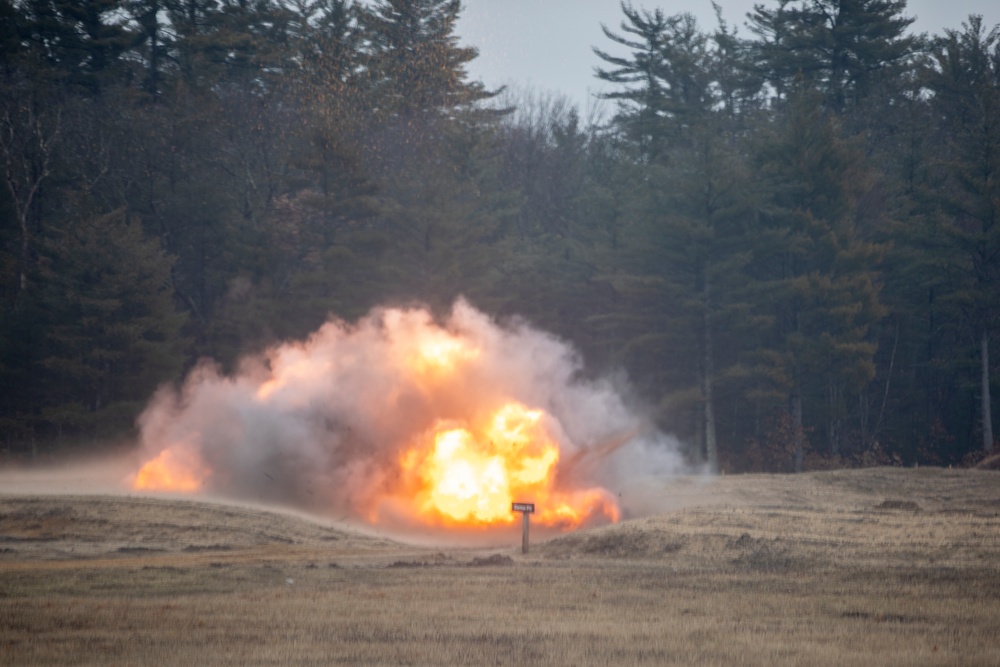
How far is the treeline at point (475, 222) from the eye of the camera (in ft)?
181

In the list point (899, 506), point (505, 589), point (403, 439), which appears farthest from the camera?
point (403, 439)

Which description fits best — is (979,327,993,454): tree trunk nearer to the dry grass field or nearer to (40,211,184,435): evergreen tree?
the dry grass field

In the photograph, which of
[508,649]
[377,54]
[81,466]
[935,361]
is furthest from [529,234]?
[508,649]

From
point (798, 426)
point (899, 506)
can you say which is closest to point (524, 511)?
point (899, 506)

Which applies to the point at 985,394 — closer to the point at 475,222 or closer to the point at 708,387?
the point at 708,387

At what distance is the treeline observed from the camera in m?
55.2

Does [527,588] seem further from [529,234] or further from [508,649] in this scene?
[529,234]

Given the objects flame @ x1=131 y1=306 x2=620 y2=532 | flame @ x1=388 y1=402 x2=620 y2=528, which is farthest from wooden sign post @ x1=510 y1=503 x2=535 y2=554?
flame @ x1=388 y1=402 x2=620 y2=528

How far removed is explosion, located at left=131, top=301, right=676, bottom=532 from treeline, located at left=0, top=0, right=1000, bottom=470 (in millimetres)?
14838

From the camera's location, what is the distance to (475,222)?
6297cm

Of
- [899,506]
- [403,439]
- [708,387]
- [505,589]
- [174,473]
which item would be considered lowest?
[505,589]

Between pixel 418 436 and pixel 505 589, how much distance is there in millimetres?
16230

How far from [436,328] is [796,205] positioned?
1047 inches

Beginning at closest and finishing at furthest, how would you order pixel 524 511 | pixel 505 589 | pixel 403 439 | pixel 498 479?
pixel 505 589
pixel 524 511
pixel 498 479
pixel 403 439
